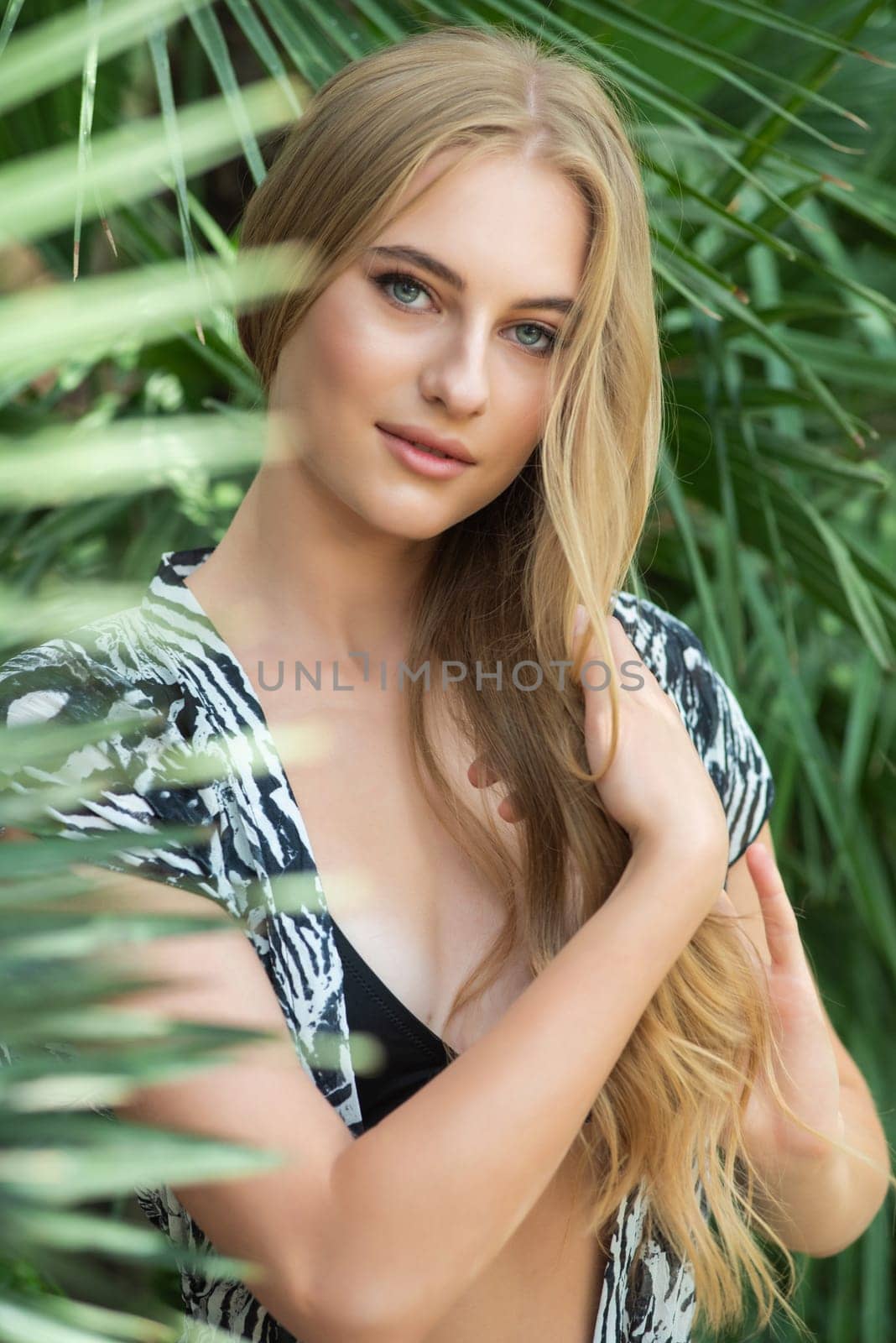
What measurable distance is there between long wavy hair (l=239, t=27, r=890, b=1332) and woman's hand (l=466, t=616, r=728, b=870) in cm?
2

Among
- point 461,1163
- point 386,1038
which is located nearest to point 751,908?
point 386,1038

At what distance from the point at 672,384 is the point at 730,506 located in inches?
8.8

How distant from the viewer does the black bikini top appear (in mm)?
869

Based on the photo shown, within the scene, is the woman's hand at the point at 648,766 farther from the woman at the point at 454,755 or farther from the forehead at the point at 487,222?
the forehead at the point at 487,222

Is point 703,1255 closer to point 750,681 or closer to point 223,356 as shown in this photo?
point 750,681

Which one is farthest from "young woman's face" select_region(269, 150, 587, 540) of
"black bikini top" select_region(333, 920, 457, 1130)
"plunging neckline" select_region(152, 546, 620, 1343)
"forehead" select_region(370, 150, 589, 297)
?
"black bikini top" select_region(333, 920, 457, 1130)

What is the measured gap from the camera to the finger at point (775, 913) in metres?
1.00

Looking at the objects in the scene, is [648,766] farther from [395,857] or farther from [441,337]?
[441,337]

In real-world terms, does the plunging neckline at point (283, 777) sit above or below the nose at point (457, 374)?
below

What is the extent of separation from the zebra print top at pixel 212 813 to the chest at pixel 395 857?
0.04 metres

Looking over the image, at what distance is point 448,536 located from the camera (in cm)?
113

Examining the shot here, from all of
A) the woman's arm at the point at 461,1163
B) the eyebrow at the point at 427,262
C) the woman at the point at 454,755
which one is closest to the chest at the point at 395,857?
the woman at the point at 454,755

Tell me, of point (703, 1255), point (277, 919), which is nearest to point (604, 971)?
point (277, 919)

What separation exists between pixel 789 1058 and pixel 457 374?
55cm
